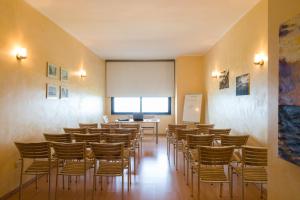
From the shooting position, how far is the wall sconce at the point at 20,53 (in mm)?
4375

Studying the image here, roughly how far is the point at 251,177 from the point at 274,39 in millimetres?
2022

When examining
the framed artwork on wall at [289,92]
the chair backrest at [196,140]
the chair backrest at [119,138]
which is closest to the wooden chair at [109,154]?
the chair backrest at [119,138]

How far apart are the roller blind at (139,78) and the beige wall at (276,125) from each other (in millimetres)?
9075

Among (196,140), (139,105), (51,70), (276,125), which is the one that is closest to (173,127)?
(196,140)

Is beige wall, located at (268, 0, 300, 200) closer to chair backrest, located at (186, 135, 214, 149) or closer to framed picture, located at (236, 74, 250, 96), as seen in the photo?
chair backrest, located at (186, 135, 214, 149)

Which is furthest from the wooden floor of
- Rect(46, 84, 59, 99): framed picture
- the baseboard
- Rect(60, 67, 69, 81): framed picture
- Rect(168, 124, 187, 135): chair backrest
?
Rect(60, 67, 69, 81): framed picture

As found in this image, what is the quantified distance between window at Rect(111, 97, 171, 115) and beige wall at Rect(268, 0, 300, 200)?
9.30 m

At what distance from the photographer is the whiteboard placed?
389 inches

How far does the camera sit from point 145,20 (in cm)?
582

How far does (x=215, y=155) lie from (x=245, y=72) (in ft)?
8.52

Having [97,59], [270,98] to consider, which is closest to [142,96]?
[97,59]

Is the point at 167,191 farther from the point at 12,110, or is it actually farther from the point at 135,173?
the point at 12,110

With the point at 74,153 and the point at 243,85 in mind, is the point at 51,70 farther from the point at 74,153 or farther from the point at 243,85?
the point at 243,85

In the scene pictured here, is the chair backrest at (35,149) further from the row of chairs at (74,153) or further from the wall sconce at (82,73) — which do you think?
the wall sconce at (82,73)
